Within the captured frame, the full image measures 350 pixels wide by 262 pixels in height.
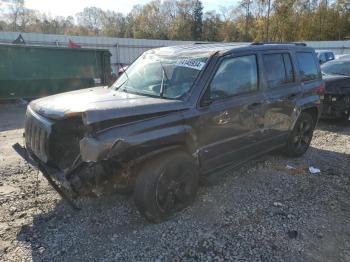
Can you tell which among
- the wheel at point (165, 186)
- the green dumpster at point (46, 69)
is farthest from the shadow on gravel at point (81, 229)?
the green dumpster at point (46, 69)

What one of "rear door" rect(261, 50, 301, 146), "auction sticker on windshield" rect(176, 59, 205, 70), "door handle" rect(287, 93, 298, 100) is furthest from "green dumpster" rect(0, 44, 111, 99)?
"door handle" rect(287, 93, 298, 100)

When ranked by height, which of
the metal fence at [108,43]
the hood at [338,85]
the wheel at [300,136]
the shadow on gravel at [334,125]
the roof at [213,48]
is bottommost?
the shadow on gravel at [334,125]

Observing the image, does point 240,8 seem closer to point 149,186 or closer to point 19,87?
point 19,87

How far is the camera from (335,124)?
8.64 m

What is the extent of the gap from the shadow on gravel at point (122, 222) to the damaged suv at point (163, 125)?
32cm

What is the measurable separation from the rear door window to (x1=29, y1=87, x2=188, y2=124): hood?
5.58ft

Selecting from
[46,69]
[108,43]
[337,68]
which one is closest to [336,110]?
[337,68]

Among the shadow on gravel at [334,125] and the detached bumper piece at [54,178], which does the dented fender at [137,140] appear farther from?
the shadow on gravel at [334,125]

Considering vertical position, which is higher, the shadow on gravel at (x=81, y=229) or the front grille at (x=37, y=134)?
the front grille at (x=37, y=134)

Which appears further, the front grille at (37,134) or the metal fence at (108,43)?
the metal fence at (108,43)

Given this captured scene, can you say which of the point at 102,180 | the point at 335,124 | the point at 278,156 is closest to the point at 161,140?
the point at 102,180

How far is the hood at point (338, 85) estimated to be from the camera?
8.26 m

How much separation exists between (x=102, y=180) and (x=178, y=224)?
0.98 metres

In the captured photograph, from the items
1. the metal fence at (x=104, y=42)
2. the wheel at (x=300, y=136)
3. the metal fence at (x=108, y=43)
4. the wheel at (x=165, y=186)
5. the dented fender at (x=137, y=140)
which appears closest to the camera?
the dented fender at (x=137, y=140)
